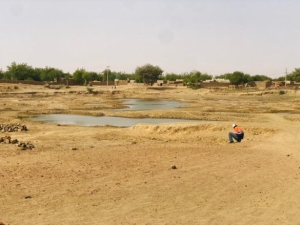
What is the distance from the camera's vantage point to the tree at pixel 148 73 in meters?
98.9

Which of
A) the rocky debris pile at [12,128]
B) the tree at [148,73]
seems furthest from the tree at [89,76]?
the rocky debris pile at [12,128]

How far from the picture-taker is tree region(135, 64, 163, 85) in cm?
9894

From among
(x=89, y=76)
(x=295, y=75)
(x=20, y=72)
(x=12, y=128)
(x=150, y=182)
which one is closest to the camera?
(x=150, y=182)

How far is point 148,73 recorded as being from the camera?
98.9 m

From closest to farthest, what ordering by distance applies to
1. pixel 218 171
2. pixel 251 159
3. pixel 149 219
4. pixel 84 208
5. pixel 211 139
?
pixel 149 219, pixel 84 208, pixel 218 171, pixel 251 159, pixel 211 139

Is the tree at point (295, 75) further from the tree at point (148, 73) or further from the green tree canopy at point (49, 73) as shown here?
the green tree canopy at point (49, 73)

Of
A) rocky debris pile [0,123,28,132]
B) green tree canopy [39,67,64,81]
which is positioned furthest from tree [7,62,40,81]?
rocky debris pile [0,123,28,132]

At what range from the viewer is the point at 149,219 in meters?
7.43

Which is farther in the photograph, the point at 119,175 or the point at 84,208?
the point at 119,175

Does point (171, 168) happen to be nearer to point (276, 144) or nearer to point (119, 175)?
point (119, 175)

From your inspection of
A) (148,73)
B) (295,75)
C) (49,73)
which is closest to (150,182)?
(148,73)

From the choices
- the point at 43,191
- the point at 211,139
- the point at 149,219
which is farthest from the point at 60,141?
the point at 149,219

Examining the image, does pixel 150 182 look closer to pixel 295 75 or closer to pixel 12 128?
pixel 12 128

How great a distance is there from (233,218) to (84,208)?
9.56ft
